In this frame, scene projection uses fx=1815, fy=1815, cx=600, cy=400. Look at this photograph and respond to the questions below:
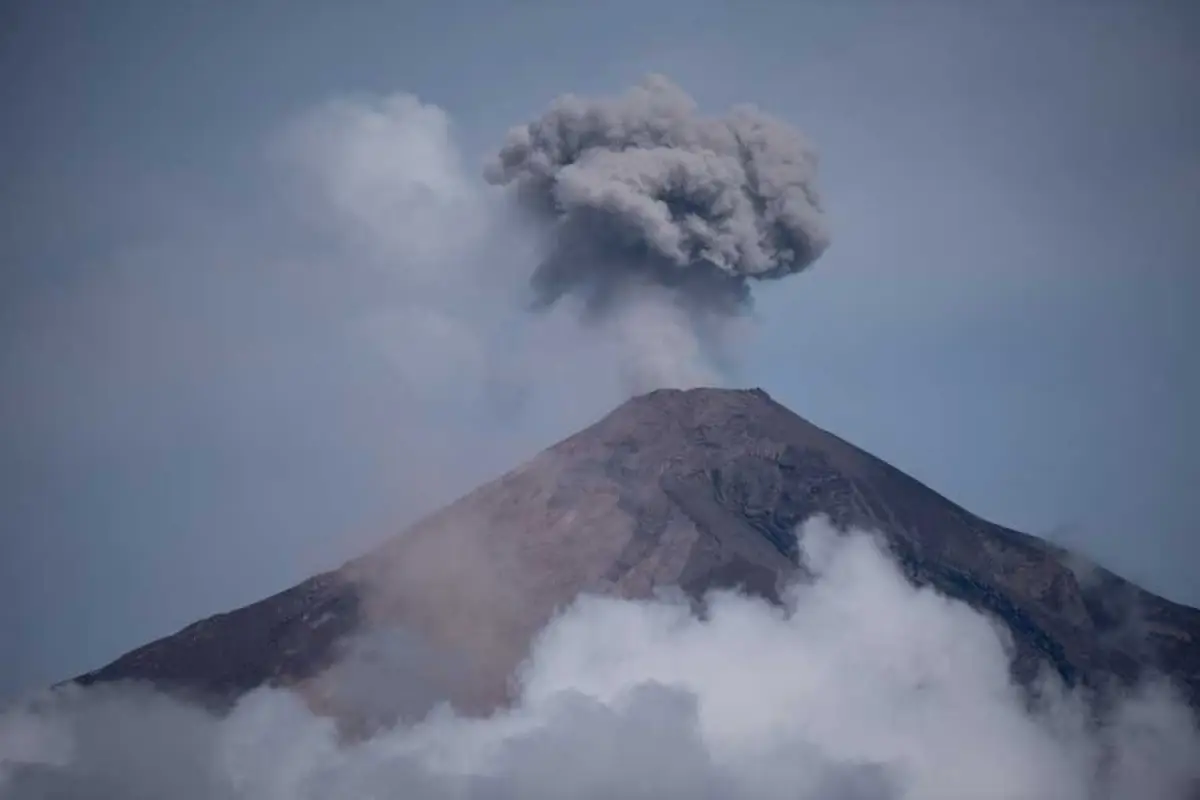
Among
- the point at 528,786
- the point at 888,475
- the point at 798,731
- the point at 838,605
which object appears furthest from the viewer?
the point at 888,475

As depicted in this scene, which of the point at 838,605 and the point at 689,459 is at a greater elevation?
the point at 689,459

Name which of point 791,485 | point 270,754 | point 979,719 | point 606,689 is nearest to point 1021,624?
point 979,719

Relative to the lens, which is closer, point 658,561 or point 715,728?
point 715,728

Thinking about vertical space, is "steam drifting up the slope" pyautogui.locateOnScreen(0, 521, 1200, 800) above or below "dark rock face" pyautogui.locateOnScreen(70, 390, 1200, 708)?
below

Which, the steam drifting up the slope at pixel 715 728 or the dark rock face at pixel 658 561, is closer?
the steam drifting up the slope at pixel 715 728

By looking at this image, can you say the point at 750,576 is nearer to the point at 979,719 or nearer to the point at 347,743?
the point at 979,719

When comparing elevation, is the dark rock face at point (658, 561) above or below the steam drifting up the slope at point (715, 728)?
above

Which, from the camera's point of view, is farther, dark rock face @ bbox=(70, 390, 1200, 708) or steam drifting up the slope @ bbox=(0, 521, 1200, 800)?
dark rock face @ bbox=(70, 390, 1200, 708)

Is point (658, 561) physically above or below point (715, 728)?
above
